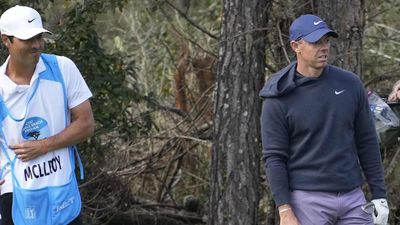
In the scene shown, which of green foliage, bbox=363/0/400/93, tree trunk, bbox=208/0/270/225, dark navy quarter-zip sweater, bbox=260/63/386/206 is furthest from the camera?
green foliage, bbox=363/0/400/93

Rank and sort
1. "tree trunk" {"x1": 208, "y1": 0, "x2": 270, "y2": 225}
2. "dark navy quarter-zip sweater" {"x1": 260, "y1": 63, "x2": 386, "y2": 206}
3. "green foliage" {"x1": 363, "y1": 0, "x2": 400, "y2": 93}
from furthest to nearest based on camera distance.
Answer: "green foliage" {"x1": 363, "y1": 0, "x2": 400, "y2": 93} → "tree trunk" {"x1": 208, "y1": 0, "x2": 270, "y2": 225} → "dark navy quarter-zip sweater" {"x1": 260, "y1": 63, "x2": 386, "y2": 206}

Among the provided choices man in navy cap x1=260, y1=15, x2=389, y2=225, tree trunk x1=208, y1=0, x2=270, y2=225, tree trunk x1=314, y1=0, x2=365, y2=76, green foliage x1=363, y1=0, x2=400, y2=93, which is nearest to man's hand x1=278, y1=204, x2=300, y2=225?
man in navy cap x1=260, y1=15, x2=389, y2=225

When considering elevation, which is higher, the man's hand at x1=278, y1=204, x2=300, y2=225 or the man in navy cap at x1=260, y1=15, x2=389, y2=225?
the man in navy cap at x1=260, y1=15, x2=389, y2=225

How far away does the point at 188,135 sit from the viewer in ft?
29.3

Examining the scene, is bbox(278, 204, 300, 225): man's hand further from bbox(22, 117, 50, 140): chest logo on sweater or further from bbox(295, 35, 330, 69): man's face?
bbox(22, 117, 50, 140): chest logo on sweater

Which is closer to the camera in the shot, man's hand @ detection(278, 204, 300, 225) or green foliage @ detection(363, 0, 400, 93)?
man's hand @ detection(278, 204, 300, 225)

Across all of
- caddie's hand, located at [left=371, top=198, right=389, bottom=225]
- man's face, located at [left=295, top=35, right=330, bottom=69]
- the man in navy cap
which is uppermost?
man's face, located at [left=295, top=35, right=330, bottom=69]

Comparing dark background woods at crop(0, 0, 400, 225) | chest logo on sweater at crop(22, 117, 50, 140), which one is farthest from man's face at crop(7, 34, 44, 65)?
dark background woods at crop(0, 0, 400, 225)

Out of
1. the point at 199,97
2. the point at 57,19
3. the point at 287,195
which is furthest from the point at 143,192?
the point at 287,195

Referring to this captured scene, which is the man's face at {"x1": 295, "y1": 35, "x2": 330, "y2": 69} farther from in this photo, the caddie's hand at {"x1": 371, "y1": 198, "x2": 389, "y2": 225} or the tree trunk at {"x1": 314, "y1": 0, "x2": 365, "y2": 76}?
the tree trunk at {"x1": 314, "y1": 0, "x2": 365, "y2": 76}

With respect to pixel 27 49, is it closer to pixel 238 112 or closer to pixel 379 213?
pixel 379 213

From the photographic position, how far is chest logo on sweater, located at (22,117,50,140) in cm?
493

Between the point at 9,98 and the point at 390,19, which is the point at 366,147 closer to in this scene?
the point at 9,98

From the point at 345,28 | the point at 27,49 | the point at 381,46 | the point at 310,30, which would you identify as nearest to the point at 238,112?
the point at 345,28
